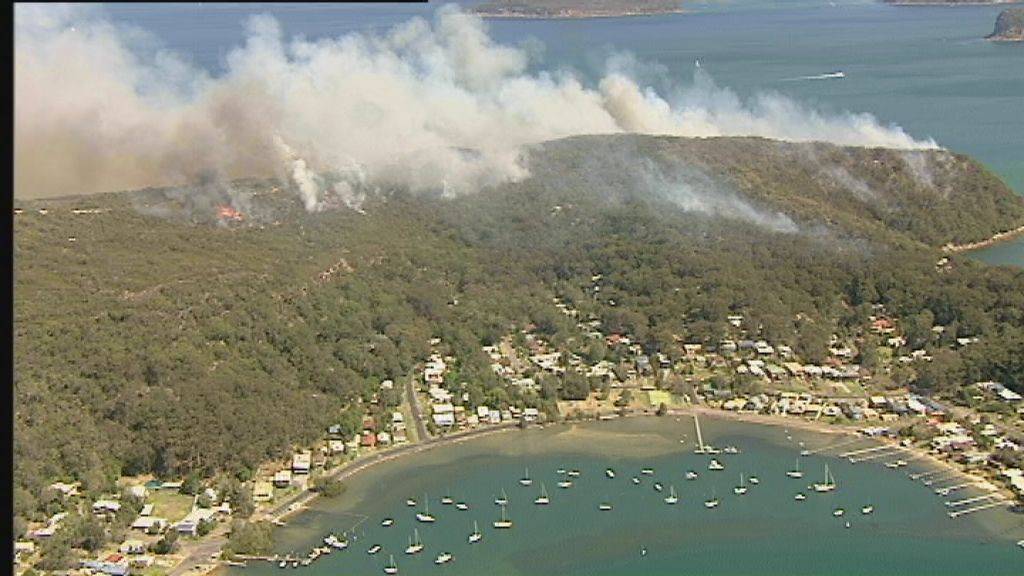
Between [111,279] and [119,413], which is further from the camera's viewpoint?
[111,279]

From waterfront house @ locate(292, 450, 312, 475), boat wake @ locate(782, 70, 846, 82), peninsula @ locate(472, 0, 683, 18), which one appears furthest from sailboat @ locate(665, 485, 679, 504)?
peninsula @ locate(472, 0, 683, 18)

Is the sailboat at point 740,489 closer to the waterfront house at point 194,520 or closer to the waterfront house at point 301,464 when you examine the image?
the waterfront house at point 301,464

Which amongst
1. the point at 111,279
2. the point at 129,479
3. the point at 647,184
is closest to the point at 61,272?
the point at 111,279

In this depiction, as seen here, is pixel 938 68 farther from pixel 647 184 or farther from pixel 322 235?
pixel 322 235

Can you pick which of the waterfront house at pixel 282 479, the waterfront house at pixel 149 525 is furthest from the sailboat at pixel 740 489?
the waterfront house at pixel 149 525

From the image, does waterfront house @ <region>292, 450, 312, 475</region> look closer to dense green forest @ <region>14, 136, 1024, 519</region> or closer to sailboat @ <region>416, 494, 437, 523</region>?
dense green forest @ <region>14, 136, 1024, 519</region>

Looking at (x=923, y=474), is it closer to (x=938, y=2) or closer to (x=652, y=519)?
(x=652, y=519)

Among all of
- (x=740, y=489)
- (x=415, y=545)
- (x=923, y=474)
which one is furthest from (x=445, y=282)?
(x=923, y=474)
